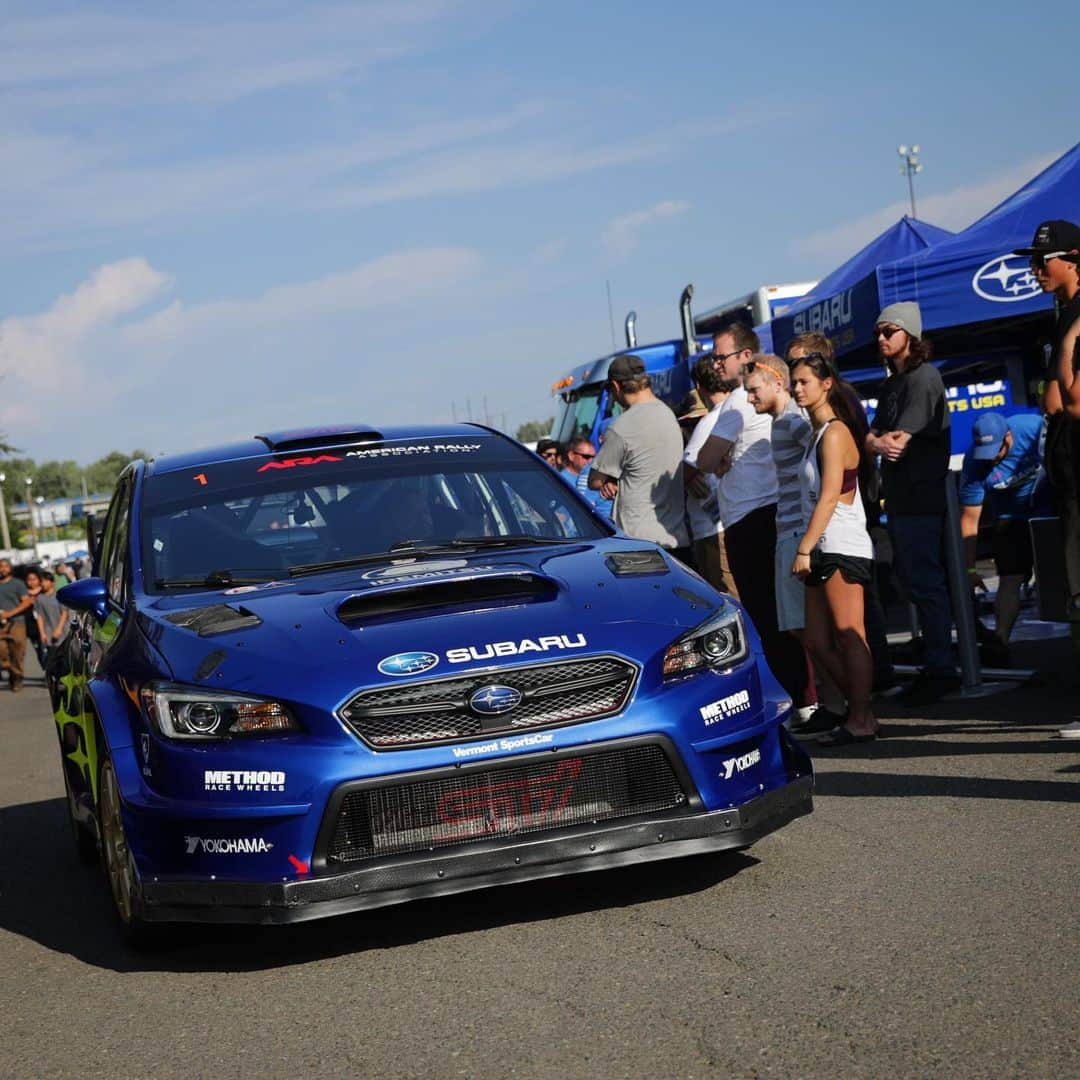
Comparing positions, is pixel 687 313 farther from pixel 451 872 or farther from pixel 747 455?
pixel 451 872

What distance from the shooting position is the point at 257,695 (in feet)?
15.5

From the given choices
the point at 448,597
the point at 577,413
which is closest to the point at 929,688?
the point at 448,597

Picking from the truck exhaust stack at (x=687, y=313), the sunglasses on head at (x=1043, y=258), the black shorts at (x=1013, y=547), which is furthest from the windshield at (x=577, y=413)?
the sunglasses on head at (x=1043, y=258)

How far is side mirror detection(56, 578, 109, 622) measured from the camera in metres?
6.14

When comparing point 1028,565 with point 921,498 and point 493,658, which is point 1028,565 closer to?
point 921,498

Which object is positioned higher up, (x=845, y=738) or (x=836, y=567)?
(x=836, y=567)

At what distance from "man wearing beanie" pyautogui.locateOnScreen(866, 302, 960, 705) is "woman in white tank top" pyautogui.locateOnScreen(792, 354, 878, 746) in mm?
776

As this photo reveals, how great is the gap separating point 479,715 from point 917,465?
15.5ft

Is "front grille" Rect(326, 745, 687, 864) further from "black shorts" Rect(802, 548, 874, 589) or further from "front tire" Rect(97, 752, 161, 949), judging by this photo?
"black shorts" Rect(802, 548, 874, 589)

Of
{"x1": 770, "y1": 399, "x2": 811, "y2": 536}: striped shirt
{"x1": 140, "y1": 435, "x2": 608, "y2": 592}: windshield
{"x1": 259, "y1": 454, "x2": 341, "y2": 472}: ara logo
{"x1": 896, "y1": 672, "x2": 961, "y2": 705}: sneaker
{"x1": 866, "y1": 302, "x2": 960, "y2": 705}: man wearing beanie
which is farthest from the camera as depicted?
{"x1": 896, "y1": 672, "x2": 961, "y2": 705}: sneaker

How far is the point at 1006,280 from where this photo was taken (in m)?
11.4

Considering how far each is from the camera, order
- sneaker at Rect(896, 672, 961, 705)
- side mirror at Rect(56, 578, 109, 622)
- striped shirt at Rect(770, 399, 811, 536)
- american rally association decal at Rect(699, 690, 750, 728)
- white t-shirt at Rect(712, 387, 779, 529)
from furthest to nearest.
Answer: sneaker at Rect(896, 672, 961, 705), white t-shirt at Rect(712, 387, 779, 529), striped shirt at Rect(770, 399, 811, 536), side mirror at Rect(56, 578, 109, 622), american rally association decal at Rect(699, 690, 750, 728)

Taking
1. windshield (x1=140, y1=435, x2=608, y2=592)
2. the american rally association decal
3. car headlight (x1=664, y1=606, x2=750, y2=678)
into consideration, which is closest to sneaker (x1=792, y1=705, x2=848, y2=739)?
windshield (x1=140, y1=435, x2=608, y2=592)

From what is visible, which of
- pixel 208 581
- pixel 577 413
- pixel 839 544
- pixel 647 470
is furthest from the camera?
pixel 577 413
